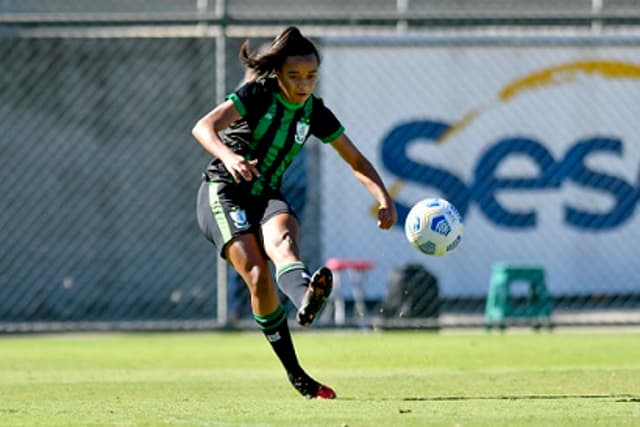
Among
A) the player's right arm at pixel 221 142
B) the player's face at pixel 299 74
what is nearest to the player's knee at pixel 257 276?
the player's right arm at pixel 221 142

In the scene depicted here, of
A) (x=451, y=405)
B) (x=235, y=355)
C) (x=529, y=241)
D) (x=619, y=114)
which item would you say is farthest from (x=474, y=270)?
(x=451, y=405)

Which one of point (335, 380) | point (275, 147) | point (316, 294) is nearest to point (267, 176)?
point (275, 147)

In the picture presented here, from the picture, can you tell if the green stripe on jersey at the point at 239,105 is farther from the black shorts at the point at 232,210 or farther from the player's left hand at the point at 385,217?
the player's left hand at the point at 385,217

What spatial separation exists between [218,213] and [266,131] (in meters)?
0.51

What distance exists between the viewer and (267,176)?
8148 millimetres

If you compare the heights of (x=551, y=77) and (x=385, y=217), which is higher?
(x=385, y=217)

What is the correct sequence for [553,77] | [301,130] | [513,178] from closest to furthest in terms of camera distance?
1. [301,130]
2. [513,178]
3. [553,77]

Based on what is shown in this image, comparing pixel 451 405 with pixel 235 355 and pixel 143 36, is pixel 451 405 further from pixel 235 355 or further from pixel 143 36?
pixel 143 36

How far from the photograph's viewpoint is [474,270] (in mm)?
15703

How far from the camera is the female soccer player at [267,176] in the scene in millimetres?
7797

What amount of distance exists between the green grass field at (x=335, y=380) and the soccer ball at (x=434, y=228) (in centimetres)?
76

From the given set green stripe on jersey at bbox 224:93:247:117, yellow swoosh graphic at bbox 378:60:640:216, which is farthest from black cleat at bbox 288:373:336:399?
yellow swoosh graphic at bbox 378:60:640:216

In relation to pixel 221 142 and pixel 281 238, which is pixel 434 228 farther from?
pixel 221 142

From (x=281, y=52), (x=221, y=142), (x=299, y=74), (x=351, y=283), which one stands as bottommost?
(x=351, y=283)
